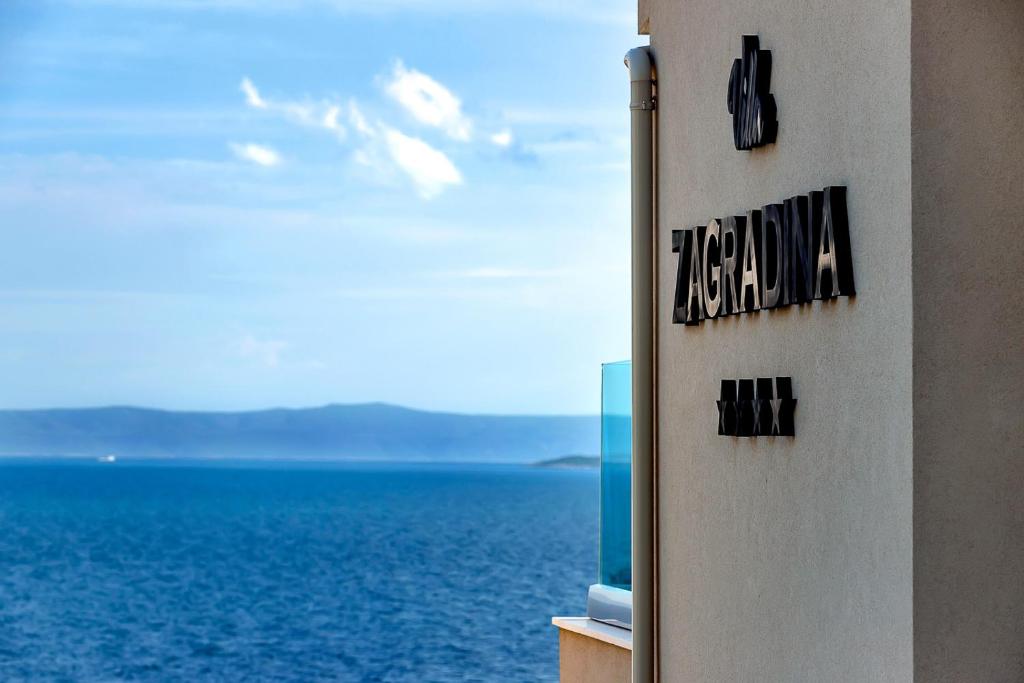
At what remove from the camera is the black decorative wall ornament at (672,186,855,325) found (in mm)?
3463

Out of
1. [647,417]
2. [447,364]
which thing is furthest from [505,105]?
[647,417]

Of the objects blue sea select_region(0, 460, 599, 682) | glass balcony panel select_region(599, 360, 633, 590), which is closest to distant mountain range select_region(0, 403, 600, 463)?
blue sea select_region(0, 460, 599, 682)

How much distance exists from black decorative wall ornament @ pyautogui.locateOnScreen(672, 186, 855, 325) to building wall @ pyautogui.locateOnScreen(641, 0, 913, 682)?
0.05m

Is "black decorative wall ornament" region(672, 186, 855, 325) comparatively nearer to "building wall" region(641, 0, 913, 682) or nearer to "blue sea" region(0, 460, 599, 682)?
"building wall" region(641, 0, 913, 682)

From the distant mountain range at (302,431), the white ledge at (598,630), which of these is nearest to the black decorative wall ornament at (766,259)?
the white ledge at (598,630)

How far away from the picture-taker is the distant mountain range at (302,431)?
5630 inches

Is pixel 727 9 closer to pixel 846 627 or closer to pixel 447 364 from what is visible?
pixel 846 627

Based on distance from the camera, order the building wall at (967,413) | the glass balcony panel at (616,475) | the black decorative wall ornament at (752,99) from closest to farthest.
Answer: the building wall at (967,413) < the black decorative wall ornament at (752,99) < the glass balcony panel at (616,475)

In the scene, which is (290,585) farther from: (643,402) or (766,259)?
(766,259)

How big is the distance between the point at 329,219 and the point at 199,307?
12.0 meters

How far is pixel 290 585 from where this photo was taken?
233 feet

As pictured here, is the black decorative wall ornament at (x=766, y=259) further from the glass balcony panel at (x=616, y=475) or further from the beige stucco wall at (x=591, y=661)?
the beige stucco wall at (x=591, y=661)

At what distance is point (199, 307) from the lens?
10362 centimetres

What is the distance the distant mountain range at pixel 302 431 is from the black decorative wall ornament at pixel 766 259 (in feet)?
409
